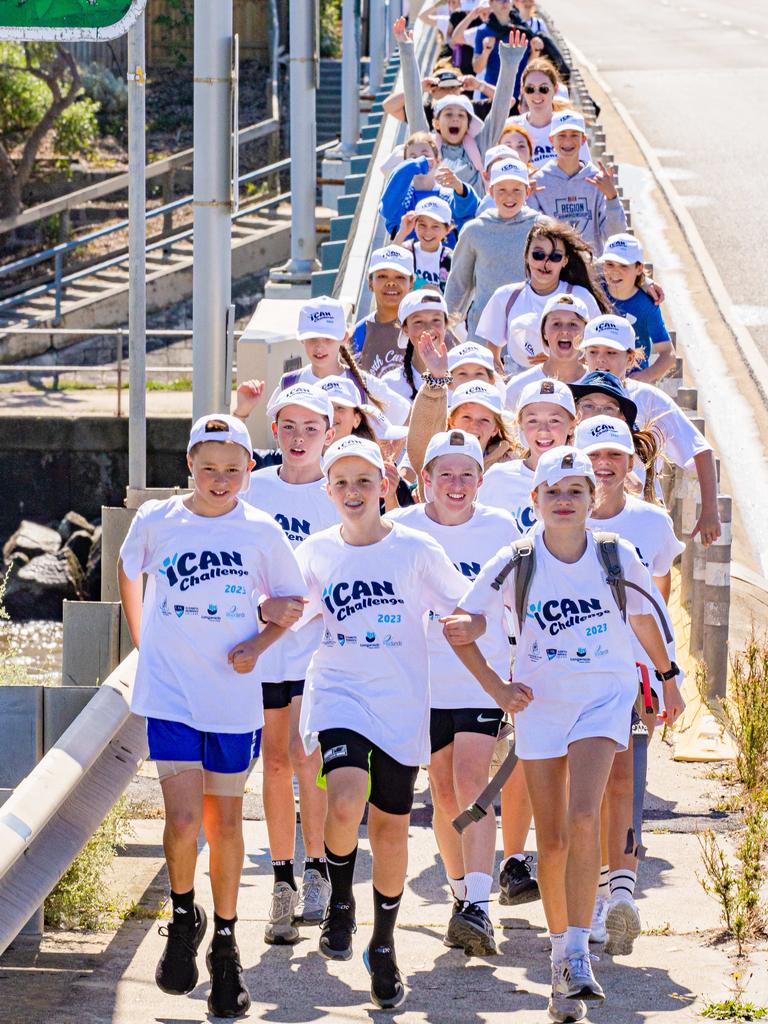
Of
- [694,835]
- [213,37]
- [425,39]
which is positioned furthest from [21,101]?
[694,835]

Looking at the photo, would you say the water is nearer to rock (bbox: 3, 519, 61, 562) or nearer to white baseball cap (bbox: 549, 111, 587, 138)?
rock (bbox: 3, 519, 61, 562)

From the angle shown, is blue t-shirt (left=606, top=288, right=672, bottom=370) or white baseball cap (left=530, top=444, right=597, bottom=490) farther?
blue t-shirt (left=606, top=288, right=672, bottom=370)

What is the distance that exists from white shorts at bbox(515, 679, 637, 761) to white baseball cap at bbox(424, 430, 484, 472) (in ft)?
3.31

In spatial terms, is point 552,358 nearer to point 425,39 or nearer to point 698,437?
point 698,437

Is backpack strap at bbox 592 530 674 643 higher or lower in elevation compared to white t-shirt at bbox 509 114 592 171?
lower

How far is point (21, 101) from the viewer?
38.5m

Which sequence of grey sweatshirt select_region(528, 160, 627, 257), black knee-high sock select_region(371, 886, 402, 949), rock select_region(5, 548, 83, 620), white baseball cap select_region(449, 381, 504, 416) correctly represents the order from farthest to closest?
1. rock select_region(5, 548, 83, 620)
2. grey sweatshirt select_region(528, 160, 627, 257)
3. white baseball cap select_region(449, 381, 504, 416)
4. black knee-high sock select_region(371, 886, 402, 949)

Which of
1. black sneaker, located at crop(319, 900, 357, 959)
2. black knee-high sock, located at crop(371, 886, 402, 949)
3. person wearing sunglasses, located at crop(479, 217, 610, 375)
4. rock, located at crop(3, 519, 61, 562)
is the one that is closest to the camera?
black knee-high sock, located at crop(371, 886, 402, 949)

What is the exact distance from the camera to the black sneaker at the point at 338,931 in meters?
6.73

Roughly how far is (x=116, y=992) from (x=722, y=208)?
757 inches

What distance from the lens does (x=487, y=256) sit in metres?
11.1

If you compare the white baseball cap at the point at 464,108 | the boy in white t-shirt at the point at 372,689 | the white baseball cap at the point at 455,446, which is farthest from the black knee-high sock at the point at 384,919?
the white baseball cap at the point at 464,108

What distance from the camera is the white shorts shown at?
21.7 ft

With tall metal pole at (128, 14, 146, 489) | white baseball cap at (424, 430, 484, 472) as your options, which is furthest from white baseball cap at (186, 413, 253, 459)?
tall metal pole at (128, 14, 146, 489)
